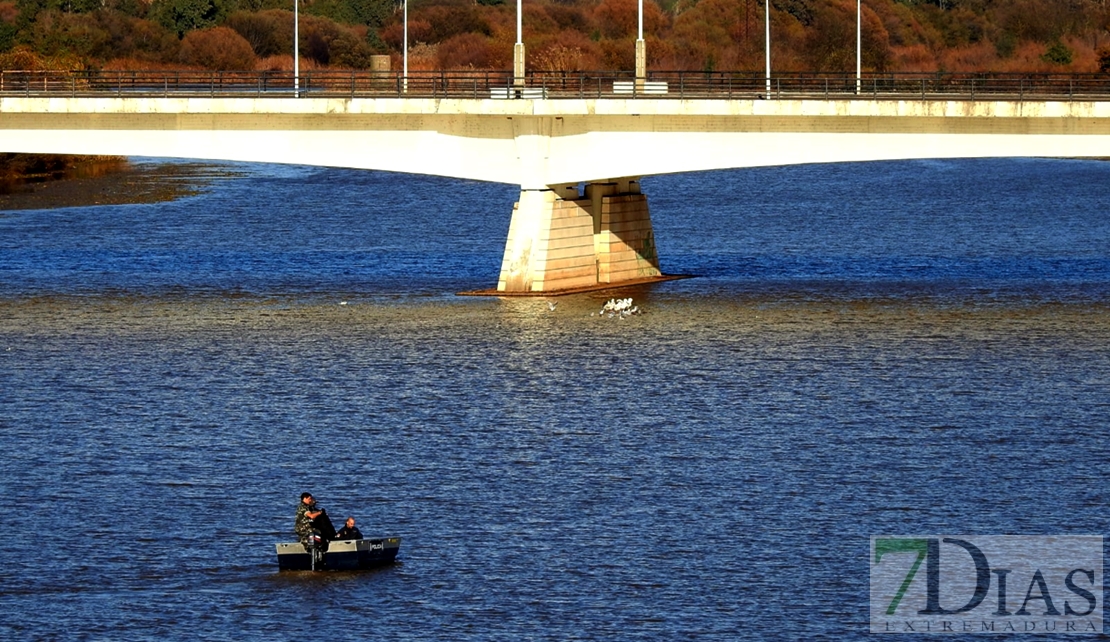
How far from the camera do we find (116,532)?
45.4 m

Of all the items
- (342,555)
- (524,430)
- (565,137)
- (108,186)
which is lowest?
(342,555)

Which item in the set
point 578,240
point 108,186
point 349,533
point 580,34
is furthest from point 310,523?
point 580,34

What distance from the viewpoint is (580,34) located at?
171375 millimetres

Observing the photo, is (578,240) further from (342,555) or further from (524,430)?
(342,555)

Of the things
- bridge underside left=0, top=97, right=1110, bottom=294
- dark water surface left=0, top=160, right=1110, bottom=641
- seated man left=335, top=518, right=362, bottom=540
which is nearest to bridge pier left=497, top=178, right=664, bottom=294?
bridge underside left=0, top=97, right=1110, bottom=294

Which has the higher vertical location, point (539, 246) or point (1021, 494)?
point (539, 246)

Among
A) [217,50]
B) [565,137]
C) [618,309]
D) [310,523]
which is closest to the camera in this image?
[310,523]

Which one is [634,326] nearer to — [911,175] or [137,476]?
[137,476]

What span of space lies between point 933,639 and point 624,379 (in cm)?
2525

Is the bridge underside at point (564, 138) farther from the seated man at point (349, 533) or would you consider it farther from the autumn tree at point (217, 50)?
the autumn tree at point (217, 50)

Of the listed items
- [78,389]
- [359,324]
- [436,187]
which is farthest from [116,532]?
[436,187]

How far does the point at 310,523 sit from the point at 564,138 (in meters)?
38.2

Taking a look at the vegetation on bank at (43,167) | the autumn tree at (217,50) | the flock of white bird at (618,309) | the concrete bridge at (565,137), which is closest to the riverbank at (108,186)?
the vegetation on bank at (43,167)

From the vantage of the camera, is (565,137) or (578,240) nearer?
(565,137)
